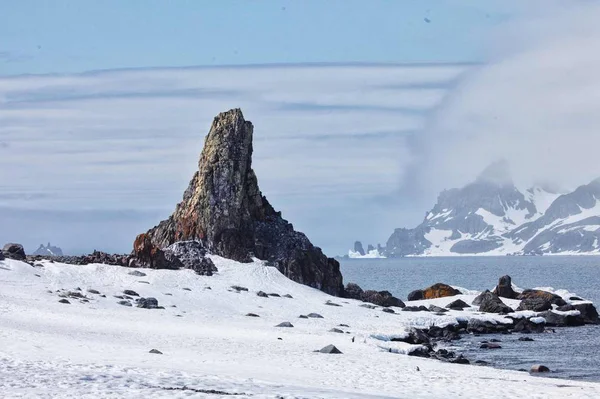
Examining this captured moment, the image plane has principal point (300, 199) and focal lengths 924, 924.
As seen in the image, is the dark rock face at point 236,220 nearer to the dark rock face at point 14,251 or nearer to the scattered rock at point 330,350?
the dark rock face at point 14,251

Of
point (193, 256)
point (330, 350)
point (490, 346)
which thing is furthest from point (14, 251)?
point (330, 350)

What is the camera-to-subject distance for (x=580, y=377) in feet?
151

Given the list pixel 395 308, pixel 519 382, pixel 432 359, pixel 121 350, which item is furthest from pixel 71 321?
pixel 395 308

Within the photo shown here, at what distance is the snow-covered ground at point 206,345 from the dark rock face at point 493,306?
521 centimetres

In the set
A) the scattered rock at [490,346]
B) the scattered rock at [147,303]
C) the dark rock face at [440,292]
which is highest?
the dark rock face at [440,292]

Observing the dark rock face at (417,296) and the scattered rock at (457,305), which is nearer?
the scattered rock at (457,305)

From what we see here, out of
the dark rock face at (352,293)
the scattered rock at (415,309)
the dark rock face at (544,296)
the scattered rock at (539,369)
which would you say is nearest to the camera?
the scattered rock at (539,369)

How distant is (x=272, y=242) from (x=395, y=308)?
47.0 ft

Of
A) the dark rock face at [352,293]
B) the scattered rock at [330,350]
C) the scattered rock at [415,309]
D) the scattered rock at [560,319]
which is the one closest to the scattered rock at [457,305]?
the scattered rock at [415,309]

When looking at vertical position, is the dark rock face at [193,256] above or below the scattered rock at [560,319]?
above

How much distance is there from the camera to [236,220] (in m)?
88.0

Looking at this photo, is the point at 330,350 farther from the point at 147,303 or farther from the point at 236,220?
the point at 236,220

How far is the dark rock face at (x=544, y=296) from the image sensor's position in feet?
295

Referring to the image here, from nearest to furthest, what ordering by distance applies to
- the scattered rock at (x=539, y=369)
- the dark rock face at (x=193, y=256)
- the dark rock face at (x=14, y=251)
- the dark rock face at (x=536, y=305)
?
the scattered rock at (x=539, y=369) → the dark rock face at (x=14, y=251) → the dark rock face at (x=193, y=256) → the dark rock face at (x=536, y=305)
